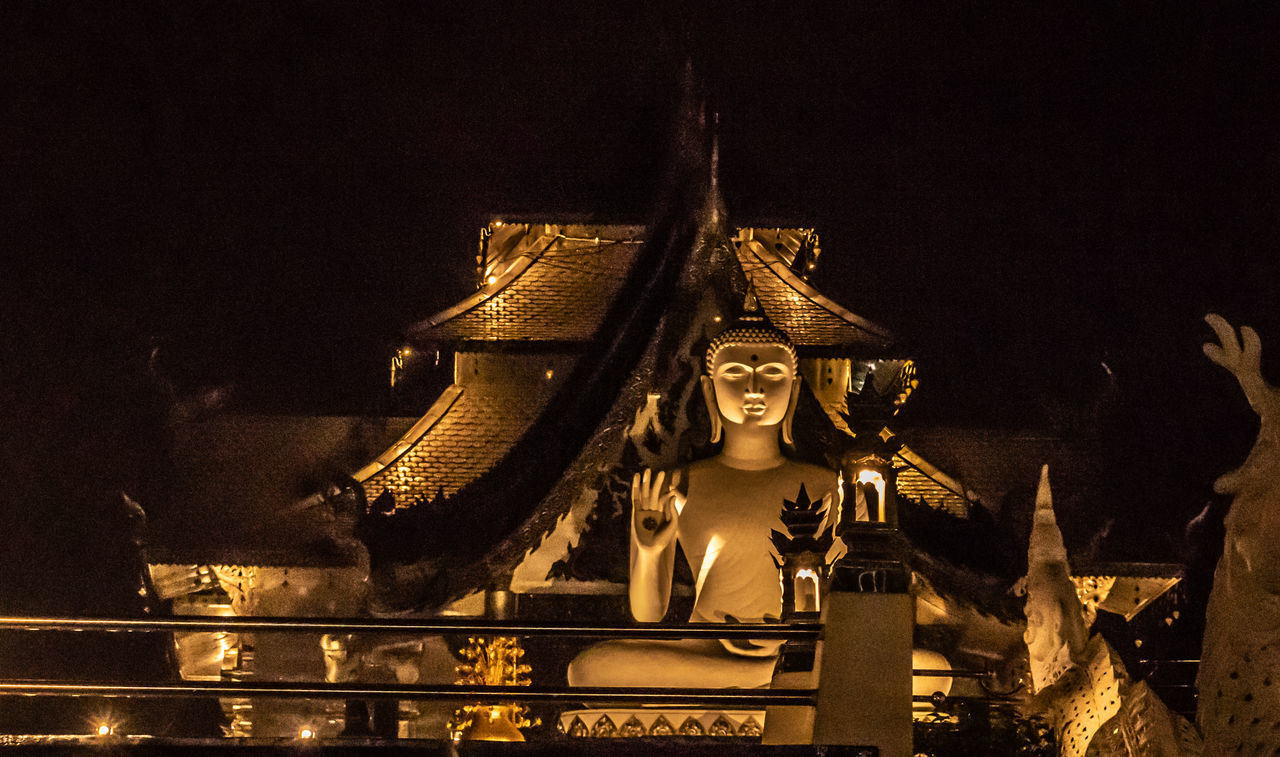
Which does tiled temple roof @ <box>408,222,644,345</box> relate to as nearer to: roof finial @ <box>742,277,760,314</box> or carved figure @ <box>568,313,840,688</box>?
roof finial @ <box>742,277,760,314</box>

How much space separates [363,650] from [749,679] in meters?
1.75

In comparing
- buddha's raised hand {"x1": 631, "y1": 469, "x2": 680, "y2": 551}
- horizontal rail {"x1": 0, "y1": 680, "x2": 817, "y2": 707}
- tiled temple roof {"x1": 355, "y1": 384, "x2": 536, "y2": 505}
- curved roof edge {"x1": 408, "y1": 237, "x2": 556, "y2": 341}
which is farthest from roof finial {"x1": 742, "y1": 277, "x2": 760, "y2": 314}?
horizontal rail {"x1": 0, "y1": 680, "x2": 817, "y2": 707}

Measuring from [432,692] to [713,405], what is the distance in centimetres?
264

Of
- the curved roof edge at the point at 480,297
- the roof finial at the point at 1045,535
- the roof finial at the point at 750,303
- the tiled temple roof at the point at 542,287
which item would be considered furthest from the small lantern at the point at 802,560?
the curved roof edge at the point at 480,297

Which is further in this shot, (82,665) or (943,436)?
(82,665)

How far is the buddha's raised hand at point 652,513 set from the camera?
20.2ft

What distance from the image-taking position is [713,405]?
261 inches

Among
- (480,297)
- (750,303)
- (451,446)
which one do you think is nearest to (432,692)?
(451,446)

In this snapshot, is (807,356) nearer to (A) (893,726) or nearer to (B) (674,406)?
(B) (674,406)

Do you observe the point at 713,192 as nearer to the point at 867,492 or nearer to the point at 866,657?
the point at 867,492

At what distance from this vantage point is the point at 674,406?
6.82 m

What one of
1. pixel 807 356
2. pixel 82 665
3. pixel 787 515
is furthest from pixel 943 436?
pixel 82 665

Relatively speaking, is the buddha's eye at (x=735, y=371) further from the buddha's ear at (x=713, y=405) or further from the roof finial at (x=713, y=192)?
the roof finial at (x=713, y=192)

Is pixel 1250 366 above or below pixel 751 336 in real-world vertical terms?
below
